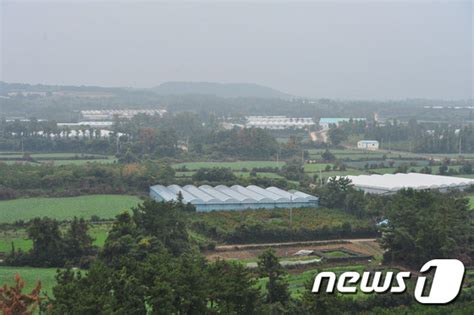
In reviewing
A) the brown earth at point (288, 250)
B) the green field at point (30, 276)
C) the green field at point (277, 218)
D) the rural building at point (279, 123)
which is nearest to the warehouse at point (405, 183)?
the green field at point (277, 218)

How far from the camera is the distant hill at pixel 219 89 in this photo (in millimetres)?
120500

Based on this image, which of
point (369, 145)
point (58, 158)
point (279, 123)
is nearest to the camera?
point (58, 158)

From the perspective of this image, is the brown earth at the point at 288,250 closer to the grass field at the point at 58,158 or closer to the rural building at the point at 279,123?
the grass field at the point at 58,158

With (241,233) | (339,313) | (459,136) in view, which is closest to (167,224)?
(241,233)

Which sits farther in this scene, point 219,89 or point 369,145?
point 219,89

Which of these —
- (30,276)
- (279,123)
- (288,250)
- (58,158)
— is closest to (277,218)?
(288,250)

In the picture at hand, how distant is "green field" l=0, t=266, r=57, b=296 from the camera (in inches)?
449

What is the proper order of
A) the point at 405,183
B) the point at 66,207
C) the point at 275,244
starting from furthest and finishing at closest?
the point at 405,183 < the point at 66,207 < the point at 275,244

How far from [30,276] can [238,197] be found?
8268mm

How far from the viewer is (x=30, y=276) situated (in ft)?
39.6

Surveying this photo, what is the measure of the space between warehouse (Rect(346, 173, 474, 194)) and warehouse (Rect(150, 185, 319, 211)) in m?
2.76

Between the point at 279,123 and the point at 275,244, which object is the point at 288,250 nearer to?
the point at 275,244

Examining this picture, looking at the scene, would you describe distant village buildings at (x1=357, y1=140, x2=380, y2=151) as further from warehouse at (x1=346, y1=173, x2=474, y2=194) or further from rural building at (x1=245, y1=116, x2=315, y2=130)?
warehouse at (x1=346, y1=173, x2=474, y2=194)

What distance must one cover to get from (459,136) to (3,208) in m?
25.7
